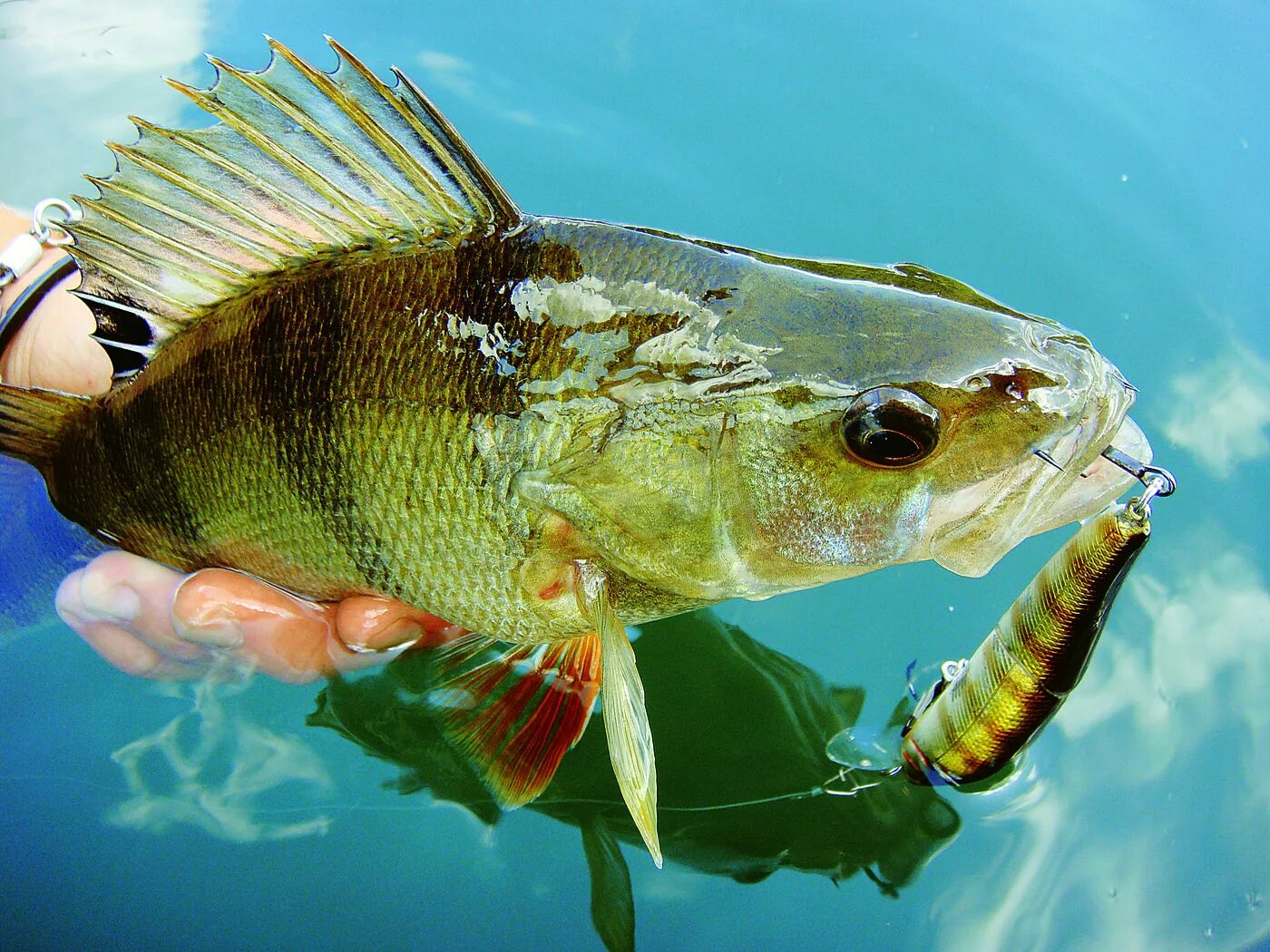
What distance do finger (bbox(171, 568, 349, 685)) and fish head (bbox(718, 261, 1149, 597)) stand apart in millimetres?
975

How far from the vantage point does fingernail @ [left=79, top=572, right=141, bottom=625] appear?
196 cm

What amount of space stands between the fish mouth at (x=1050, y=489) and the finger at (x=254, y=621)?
4.15 feet

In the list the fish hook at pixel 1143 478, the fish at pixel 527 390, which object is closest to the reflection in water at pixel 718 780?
the fish at pixel 527 390

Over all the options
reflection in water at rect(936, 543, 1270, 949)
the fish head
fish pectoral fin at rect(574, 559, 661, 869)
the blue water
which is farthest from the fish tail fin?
reflection in water at rect(936, 543, 1270, 949)

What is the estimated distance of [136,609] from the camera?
198 centimetres

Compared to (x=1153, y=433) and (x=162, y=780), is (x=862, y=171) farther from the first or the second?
(x=162, y=780)

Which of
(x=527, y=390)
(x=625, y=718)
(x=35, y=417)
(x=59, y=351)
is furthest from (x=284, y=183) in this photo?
(x=59, y=351)

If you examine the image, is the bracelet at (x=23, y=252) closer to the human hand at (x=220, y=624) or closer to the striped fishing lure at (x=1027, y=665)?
the human hand at (x=220, y=624)

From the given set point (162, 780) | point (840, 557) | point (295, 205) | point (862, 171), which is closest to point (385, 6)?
point (862, 171)

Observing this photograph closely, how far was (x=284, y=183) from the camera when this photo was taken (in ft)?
5.35

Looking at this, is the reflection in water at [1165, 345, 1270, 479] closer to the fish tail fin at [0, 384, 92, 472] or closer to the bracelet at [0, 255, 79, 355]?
the fish tail fin at [0, 384, 92, 472]

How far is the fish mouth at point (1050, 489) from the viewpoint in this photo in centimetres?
135

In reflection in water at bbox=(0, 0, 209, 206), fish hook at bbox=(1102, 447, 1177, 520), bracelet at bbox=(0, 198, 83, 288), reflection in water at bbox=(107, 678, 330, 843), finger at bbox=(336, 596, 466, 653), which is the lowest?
reflection in water at bbox=(107, 678, 330, 843)

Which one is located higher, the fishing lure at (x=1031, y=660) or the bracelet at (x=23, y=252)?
the bracelet at (x=23, y=252)
